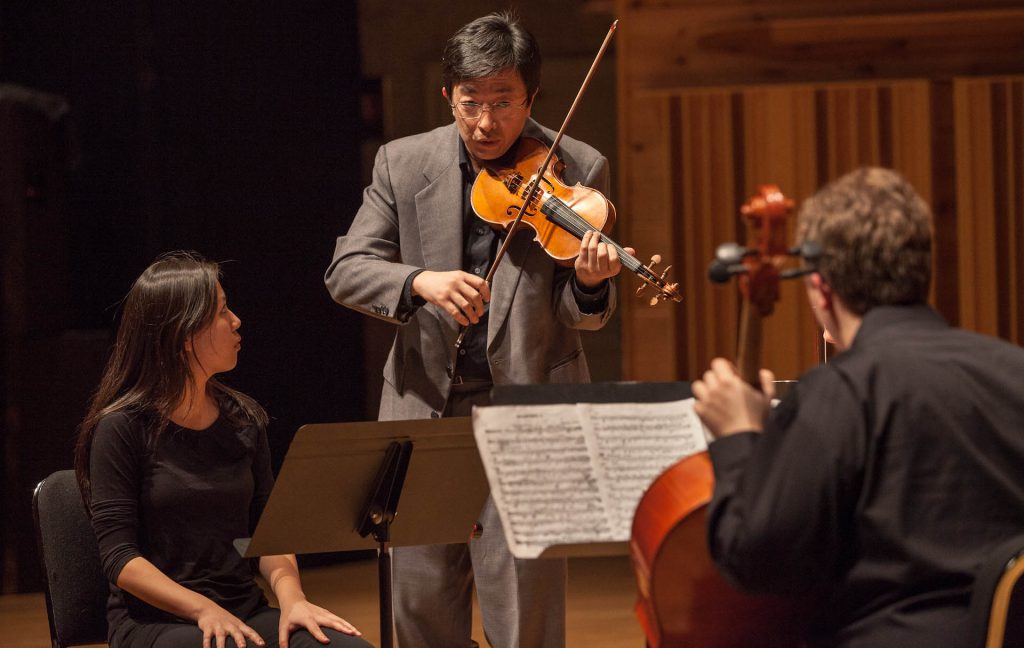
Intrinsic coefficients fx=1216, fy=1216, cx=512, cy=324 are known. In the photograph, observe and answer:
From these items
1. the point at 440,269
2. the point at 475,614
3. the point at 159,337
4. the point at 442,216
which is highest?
the point at 442,216

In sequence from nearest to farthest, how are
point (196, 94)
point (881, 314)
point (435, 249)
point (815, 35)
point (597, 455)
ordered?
point (881, 314)
point (597, 455)
point (435, 249)
point (196, 94)
point (815, 35)

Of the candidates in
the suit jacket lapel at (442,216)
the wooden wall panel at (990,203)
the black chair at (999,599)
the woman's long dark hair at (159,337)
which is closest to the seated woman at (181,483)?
the woman's long dark hair at (159,337)

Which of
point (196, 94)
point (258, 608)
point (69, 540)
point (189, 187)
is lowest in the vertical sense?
point (258, 608)

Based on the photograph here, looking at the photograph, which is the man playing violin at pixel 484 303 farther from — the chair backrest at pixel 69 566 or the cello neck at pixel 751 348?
the cello neck at pixel 751 348

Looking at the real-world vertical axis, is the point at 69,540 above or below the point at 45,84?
below

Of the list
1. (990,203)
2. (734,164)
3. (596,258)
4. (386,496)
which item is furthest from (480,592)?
(990,203)

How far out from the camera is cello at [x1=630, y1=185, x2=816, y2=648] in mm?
1603

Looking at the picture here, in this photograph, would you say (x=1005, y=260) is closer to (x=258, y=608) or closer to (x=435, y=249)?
(x=435, y=249)

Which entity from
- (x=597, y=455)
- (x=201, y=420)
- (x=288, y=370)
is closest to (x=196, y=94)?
(x=288, y=370)

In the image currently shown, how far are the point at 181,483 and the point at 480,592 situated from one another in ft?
2.28

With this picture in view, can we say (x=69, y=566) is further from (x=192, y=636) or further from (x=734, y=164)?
(x=734, y=164)

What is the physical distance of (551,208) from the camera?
2.57m

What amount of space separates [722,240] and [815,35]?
945 mm

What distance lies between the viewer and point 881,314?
1.52 m
